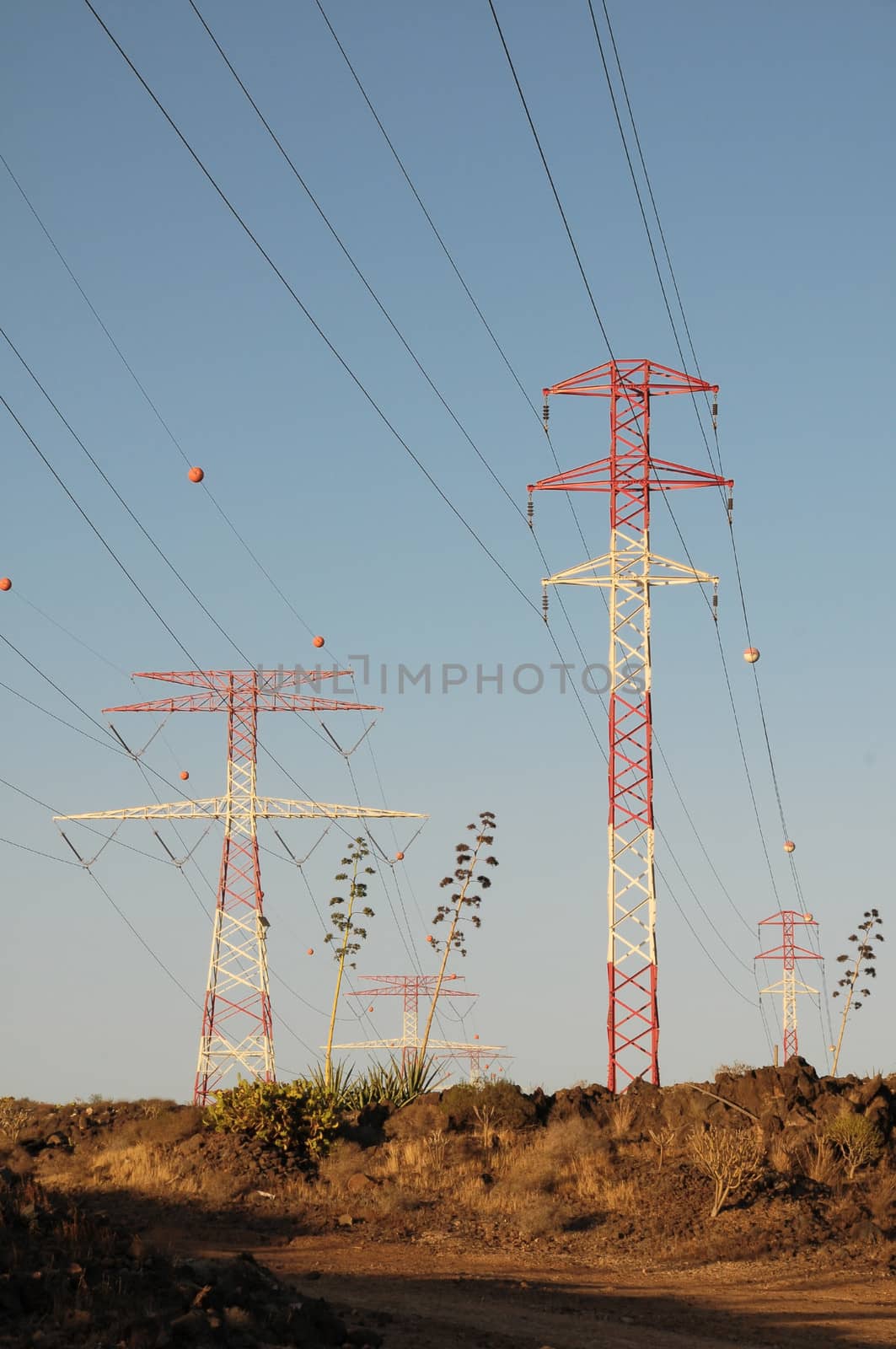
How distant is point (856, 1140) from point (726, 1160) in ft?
11.6

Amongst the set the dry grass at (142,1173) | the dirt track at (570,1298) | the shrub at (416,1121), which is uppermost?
the shrub at (416,1121)

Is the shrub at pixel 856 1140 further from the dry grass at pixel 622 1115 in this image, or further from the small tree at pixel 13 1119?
the small tree at pixel 13 1119

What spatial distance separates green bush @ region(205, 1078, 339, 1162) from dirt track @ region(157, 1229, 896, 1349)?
400cm

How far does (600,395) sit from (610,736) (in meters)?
8.76

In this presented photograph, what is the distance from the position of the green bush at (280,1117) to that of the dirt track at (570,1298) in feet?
13.1

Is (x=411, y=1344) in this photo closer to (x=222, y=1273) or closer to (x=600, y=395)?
(x=222, y=1273)

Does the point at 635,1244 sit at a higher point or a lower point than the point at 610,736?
lower

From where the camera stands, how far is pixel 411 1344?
1522 cm

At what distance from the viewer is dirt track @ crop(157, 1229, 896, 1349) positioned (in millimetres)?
16500

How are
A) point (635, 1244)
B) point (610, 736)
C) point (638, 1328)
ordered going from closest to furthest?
point (638, 1328), point (635, 1244), point (610, 736)

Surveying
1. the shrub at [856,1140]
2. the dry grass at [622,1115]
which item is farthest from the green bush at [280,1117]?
the shrub at [856,1140]

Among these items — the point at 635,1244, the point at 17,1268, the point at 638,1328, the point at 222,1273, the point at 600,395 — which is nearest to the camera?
the point at 17,1268

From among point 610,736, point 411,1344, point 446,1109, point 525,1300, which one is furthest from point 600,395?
point 411,1344

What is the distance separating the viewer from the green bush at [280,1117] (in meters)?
26.0
